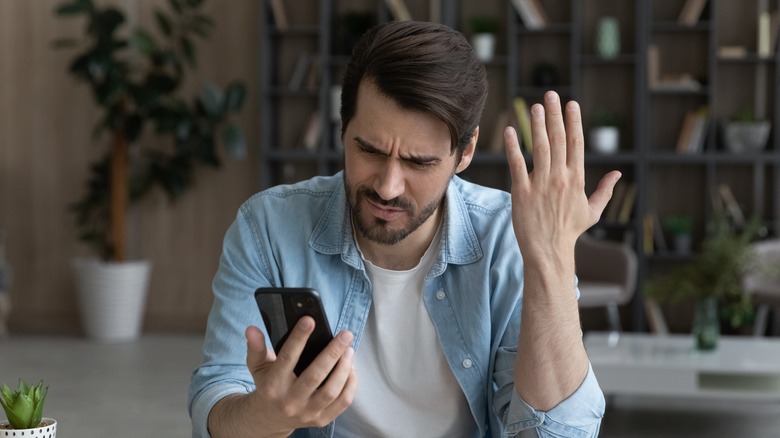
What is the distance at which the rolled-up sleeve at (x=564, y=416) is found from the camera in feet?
5.01

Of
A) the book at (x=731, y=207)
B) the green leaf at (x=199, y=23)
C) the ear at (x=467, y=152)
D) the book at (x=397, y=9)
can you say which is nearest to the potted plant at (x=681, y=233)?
the book at (x=731, y=207)

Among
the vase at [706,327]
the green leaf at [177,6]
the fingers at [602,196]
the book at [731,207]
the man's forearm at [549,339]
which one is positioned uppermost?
the green leaf at [177,6]

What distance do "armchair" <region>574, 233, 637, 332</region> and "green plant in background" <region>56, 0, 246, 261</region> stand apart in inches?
82.2

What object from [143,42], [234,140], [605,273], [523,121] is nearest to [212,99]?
[234,140]

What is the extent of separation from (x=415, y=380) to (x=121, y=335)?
478cm

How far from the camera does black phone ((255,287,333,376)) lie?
1317 mm

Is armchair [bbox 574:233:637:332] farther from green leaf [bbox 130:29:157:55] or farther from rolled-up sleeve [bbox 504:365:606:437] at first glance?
rolled-up sleeve [bbox 504:365:606:437]

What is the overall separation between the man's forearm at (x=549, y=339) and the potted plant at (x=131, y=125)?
15.3 ft

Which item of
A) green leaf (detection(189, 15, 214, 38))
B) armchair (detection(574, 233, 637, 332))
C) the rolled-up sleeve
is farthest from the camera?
green leaf (detection(189, 15, 214, 38))

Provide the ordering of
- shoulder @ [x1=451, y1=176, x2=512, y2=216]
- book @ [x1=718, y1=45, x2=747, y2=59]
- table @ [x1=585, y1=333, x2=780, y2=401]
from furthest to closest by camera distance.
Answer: book @ [x1=718, y1=45, x2=747, y2=59], table @ [x1=585, y1=333, x2=780, y2=401], shoulder @ [x1=451, y1=176, x2=512, y2=216]

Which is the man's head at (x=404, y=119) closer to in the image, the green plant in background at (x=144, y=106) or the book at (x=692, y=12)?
the green plant in background at (x=144, y=106)

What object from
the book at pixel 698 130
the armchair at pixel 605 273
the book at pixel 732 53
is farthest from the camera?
the book at pixel 698 130

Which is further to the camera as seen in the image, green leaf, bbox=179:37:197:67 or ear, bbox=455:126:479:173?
green leaf, bbox=179:37:197:67

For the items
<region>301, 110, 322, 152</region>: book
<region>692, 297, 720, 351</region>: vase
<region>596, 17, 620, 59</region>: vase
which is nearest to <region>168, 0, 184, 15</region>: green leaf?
<region>301, 110, 322, 152</region>: book
